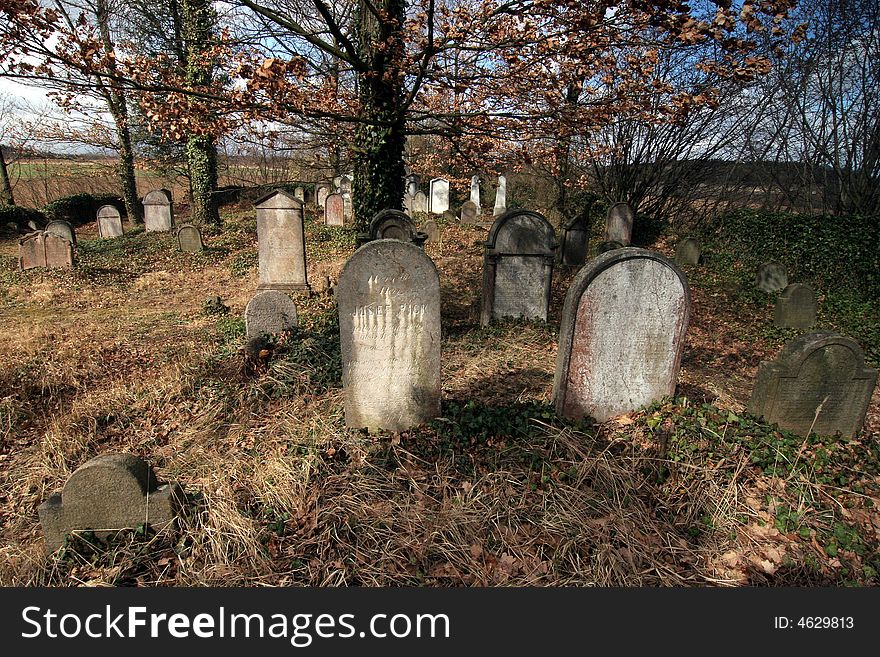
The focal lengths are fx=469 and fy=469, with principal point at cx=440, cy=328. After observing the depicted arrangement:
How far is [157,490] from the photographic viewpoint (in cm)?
325

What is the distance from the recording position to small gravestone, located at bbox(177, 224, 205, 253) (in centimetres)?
1333

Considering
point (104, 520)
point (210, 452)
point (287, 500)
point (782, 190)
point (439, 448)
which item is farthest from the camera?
point (782, 190)

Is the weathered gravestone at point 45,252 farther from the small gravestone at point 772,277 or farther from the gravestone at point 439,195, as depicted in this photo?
the small gravestone at point 772,277

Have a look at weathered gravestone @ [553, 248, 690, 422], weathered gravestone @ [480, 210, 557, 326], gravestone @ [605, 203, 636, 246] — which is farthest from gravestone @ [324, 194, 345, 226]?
weathered gravestone @ [553, 248, 690, 422]

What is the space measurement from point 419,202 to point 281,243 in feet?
38.1

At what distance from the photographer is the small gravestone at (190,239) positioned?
43.7ft

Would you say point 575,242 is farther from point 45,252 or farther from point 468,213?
point 45,252

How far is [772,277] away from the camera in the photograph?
998cm

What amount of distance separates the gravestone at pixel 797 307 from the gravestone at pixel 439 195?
47.3ft

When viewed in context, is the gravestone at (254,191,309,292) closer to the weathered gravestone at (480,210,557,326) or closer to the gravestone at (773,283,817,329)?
the weathered gravestone at (480,210,557,326)

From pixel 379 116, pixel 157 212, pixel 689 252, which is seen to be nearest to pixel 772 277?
pixel 689 252

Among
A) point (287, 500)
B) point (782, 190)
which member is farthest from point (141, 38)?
point (782, 190)

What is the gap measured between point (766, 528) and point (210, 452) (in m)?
4.50

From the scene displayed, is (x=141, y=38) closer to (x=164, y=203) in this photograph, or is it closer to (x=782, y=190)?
(x=164, y=203)
